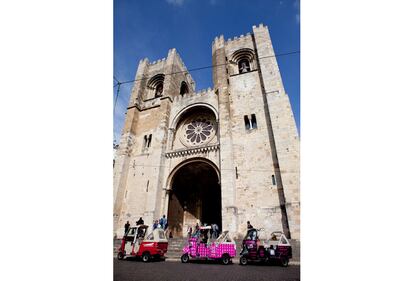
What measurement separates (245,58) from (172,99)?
6.05m

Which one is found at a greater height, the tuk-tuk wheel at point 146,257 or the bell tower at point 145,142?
the bell tower at point 145,142

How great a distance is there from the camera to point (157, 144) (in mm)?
12750

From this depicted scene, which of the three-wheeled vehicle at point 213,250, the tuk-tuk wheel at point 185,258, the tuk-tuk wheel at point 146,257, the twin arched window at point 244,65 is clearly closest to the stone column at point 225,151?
the twin arched window at point 244,65

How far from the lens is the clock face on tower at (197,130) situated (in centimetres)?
1323

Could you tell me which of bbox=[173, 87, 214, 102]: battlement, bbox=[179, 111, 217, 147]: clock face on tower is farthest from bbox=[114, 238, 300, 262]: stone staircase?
bbox=[173, 87, 214, 102]: battlement

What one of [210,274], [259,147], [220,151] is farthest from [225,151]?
[210,274]

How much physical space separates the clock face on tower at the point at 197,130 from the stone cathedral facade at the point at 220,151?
7 cm

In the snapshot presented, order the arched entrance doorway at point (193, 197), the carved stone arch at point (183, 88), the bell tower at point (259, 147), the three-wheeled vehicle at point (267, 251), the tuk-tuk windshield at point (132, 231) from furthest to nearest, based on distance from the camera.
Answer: the carved stone arch at point (183, 88), the arched entrance doorway at point (193, 197), the bell tower at point (259, 147), the tuk-tuk windshield at point (132, 231), the three-wheeled vehicle at point (267, 251)

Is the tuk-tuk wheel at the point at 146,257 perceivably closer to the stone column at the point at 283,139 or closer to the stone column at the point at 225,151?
the stone column at the point at 225,151
